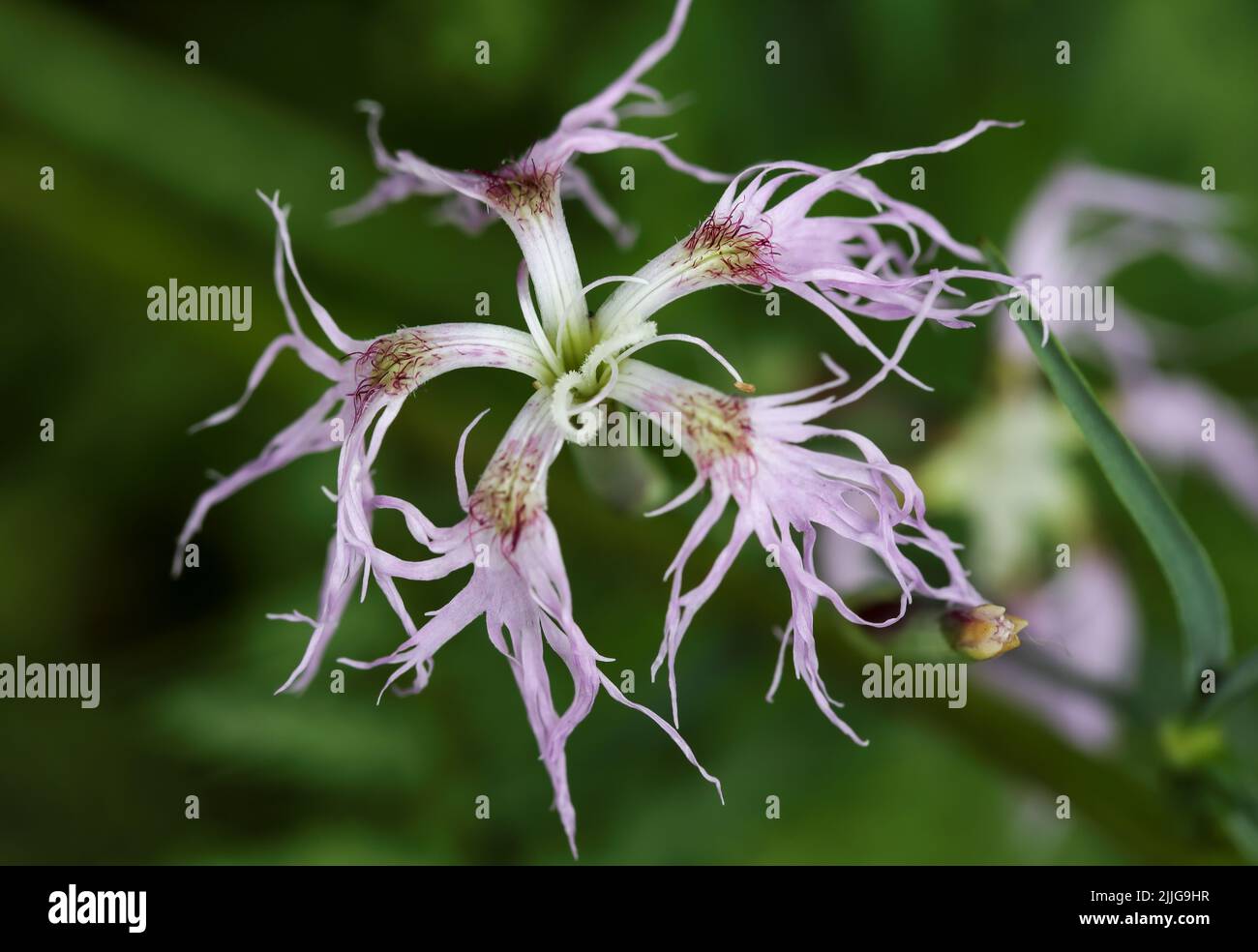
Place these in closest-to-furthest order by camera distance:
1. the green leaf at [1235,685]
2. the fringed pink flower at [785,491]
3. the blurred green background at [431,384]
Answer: the fringed pink flower at [785,491], the green leaf at [1235,685], the blurred green background at [431,384]

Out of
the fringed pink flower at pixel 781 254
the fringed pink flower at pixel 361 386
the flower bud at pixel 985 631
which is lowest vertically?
the flower bud at pixel 985 631

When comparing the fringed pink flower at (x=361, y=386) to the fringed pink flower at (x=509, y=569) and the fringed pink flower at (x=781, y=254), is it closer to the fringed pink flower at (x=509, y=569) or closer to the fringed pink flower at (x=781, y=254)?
the fringed pink flower at (x=509, y=569)

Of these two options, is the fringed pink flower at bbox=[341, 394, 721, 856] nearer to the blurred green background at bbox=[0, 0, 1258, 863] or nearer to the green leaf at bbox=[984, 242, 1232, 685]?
the green leaf at bbox=[984, 242, 1232, 685]

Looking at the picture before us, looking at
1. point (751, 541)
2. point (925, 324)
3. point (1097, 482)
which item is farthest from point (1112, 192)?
point (751, 541)

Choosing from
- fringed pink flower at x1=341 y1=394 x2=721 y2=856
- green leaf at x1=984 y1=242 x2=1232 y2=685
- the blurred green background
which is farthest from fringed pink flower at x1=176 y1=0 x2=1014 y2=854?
the blurred green background

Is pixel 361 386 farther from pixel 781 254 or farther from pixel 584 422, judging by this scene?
pixel 781 254

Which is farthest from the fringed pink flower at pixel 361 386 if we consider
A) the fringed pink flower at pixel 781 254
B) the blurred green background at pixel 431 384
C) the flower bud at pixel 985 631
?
the blurred green background at pixel 431 384

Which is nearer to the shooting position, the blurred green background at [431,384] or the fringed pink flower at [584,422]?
the fringed pink flower at [584,422]

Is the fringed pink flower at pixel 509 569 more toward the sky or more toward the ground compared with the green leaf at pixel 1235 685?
more toward the sky
